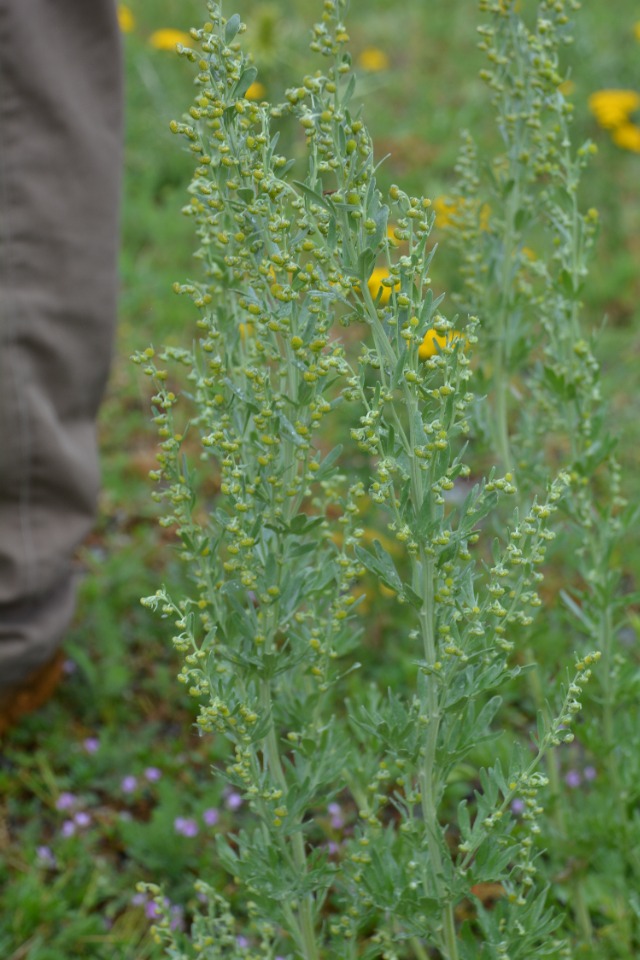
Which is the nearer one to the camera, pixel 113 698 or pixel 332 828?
pixel 332 828

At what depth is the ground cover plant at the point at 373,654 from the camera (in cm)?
145

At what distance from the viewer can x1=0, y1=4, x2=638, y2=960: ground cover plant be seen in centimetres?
145

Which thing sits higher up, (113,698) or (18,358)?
(18,358)

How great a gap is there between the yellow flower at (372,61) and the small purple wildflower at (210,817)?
13.0 ft

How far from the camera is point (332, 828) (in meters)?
2.48

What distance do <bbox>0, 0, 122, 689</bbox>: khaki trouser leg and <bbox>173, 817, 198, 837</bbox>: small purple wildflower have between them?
0.52 m

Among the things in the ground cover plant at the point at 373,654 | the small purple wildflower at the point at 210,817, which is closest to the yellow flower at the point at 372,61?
the ground cover plant at the point at 373,654

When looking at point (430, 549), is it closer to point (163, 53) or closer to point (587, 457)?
point (587, 457)

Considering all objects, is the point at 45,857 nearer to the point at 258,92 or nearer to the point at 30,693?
the point at 30,693

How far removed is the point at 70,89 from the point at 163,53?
3389 millimetres

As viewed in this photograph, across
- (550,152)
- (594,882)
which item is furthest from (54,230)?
(594,882)

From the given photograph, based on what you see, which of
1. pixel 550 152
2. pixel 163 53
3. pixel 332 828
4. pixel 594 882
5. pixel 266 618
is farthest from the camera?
pixel 163 53

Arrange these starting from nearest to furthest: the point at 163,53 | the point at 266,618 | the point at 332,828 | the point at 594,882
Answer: the point at 266,618 < the point at 594,882 < the point at 332,828 < the point at 163,53

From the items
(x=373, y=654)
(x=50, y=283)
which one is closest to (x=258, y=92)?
(x=50, y=283)
